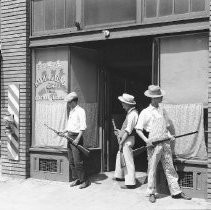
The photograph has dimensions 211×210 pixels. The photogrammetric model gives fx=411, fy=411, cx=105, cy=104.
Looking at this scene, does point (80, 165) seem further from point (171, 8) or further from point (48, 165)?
point (171, 8)

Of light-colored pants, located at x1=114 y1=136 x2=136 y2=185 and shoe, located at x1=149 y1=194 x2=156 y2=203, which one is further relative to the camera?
light-colored pants, located at x1=114 y1=136 x2=136 y2=185

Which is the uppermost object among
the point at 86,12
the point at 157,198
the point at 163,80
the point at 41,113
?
the point at 86,12

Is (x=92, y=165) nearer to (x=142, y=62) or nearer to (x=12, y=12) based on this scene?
(x=142, y=62)

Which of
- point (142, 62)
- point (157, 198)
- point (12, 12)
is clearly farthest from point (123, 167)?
point (12, 12)

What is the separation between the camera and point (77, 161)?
755 centimetres

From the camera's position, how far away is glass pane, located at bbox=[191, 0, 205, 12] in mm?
6723

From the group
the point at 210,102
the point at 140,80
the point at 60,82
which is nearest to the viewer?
the point at 210,102

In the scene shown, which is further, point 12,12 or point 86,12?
point 12,12

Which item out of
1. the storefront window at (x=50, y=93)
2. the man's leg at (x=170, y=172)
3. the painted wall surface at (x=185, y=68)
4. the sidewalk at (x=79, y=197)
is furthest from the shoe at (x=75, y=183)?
the painted wall surface at (x=185, y=68)

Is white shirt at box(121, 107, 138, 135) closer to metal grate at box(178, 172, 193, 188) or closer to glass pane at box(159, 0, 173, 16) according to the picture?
metal grate at box(178, 172, 193, 188)

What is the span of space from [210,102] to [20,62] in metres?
4.03

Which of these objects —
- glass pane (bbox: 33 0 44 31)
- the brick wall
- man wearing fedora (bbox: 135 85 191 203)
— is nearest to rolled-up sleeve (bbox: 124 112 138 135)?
man wearing fedora (bbox: 135 85 191 203)

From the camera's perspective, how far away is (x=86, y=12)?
7988 mm

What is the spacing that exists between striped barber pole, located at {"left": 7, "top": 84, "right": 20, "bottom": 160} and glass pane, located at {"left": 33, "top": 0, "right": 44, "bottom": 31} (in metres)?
1.29
